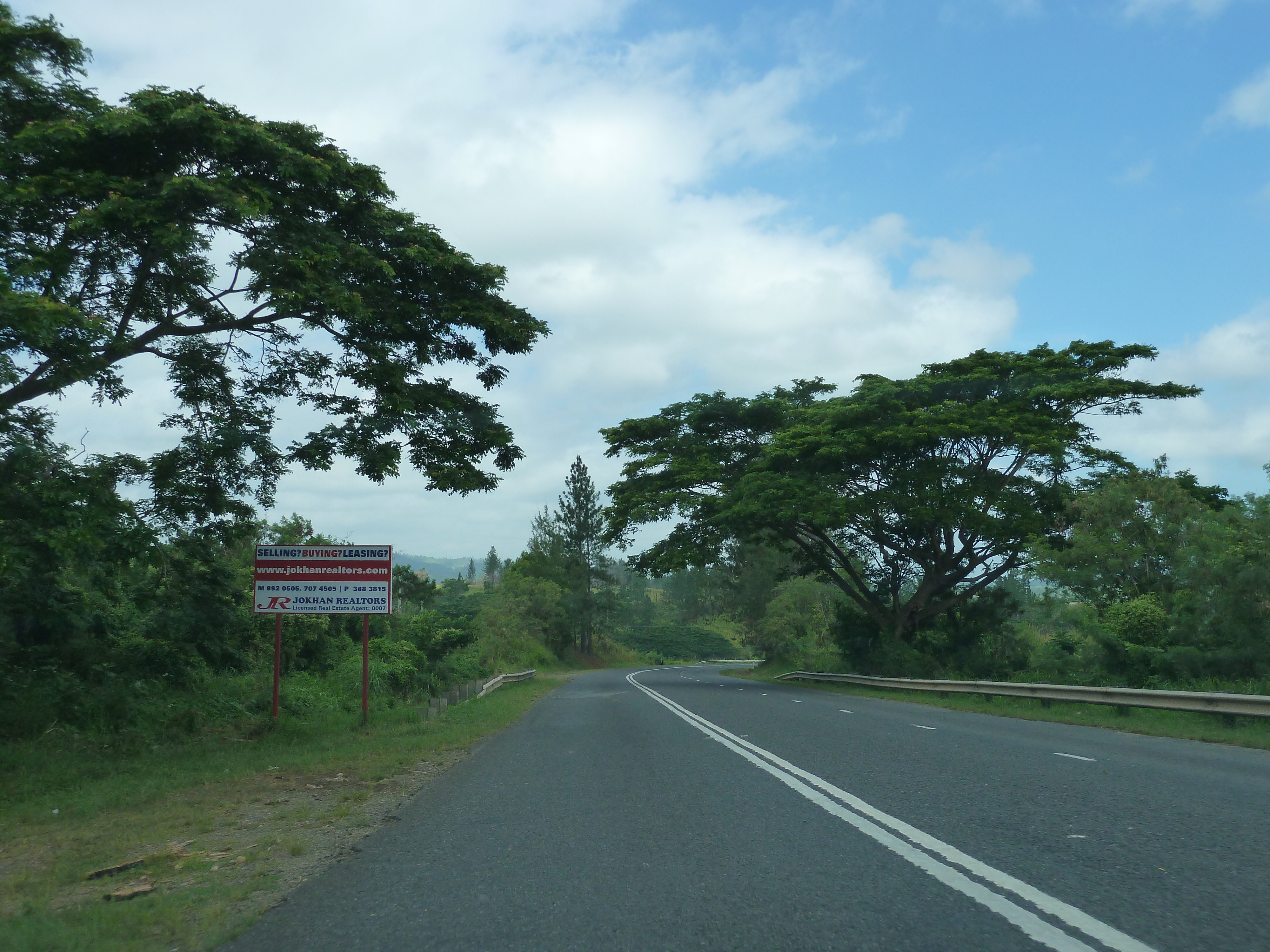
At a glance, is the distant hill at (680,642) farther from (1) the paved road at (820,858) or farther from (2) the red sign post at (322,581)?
(1) the paved road at (820,858)

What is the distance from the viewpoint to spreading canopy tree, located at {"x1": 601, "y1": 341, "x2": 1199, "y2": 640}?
27562 millimetres

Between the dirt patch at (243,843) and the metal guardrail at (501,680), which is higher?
the dirt patch at (243,843)

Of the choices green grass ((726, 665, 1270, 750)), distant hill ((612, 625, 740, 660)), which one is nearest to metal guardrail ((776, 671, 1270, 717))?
green grass ((726, 665, 1270, 750))

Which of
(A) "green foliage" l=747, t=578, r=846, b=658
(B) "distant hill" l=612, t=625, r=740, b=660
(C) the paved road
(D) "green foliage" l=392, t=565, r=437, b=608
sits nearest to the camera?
(C) the paved road

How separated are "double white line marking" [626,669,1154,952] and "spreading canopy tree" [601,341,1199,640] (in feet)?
66.8

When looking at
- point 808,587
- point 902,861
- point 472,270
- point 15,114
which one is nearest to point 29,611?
point 15,114

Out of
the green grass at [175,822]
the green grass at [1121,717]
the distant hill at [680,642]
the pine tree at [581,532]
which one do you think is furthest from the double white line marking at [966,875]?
the distant hill at [680,642]

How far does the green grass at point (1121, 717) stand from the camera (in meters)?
12.5

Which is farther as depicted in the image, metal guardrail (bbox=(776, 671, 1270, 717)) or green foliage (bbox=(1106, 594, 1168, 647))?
green foliage (bbox=(1106, 594, 1168, 647))

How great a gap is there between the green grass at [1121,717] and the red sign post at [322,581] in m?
12.0

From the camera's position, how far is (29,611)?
1459 centimetres

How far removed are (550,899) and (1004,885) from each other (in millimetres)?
2511

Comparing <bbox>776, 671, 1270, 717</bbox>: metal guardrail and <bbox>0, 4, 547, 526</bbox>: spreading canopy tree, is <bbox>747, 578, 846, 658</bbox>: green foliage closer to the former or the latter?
<bbox>776, 671, 1270, 717</bbox>: metal guardrail

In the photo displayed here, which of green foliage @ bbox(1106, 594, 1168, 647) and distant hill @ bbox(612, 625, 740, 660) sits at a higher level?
green foliage @ bbox(1106, 594, 1168, 647)
